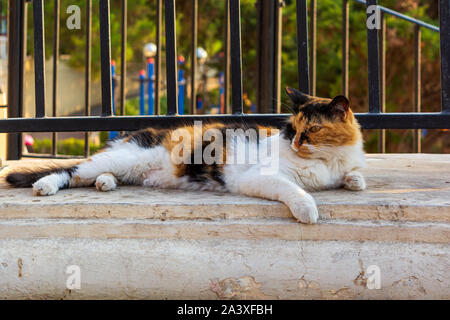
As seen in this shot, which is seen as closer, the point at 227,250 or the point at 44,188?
the point at 227,250

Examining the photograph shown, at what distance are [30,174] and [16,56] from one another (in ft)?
5.43

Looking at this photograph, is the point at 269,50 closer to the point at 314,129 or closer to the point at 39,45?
the point at 314,129

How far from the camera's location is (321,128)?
2373mm

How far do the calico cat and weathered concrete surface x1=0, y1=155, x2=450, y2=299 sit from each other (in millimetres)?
204

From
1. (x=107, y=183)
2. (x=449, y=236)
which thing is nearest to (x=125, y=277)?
(x=107, y=183)

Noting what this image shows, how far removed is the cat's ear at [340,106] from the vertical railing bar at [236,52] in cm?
53

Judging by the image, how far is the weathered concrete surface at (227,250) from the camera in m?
1.94

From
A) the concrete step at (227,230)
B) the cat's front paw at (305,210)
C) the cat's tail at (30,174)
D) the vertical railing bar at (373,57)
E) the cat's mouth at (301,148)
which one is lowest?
the concrete step at (227,230)

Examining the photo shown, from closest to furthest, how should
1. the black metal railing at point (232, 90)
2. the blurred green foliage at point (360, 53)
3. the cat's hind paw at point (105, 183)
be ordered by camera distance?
the cat's hind paw at point (105, 183), the black metal railing at point (232, 90), the blurred green foliage at point (360, 53)

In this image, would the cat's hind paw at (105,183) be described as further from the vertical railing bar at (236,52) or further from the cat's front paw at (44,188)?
the vertical railing bar at (236,52)

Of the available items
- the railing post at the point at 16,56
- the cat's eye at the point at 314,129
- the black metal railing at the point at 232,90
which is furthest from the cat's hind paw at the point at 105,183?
the railing post at the point at 16,56

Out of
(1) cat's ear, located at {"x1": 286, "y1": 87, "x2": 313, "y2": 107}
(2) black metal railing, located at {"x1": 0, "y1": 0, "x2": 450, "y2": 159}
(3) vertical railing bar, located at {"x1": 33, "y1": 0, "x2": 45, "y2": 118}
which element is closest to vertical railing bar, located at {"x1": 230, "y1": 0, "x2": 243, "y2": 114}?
(2) black metal railing, located at {"x1": 0, "y1": 0, "x2": 450, "y2": 159}

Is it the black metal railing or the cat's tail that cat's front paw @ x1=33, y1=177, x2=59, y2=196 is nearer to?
the cat's tail

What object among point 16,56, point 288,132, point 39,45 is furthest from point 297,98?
point 16,56
